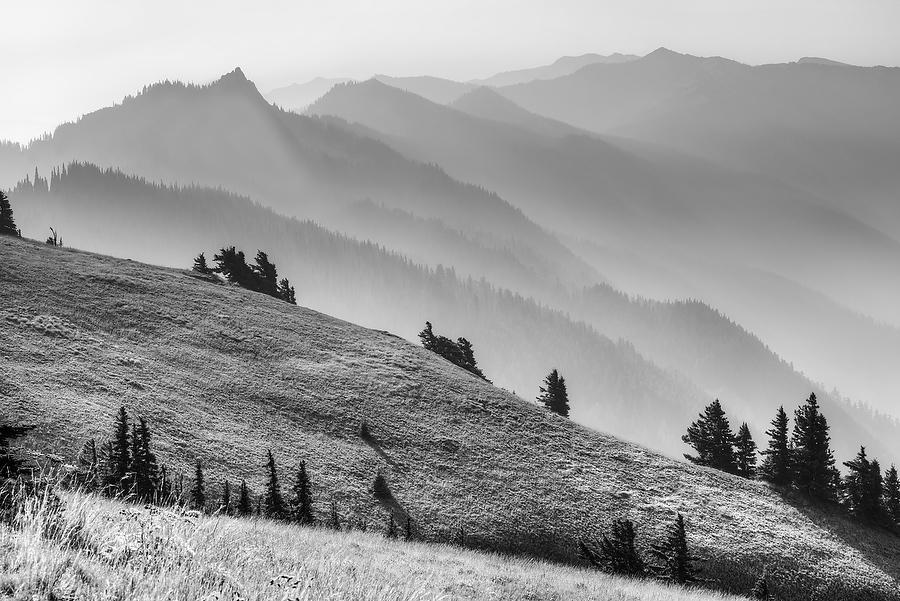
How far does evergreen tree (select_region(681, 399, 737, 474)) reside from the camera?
70000 mm

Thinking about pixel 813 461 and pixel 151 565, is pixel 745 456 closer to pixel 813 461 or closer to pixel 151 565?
pixel 813 461

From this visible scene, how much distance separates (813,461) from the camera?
60031 millimetres

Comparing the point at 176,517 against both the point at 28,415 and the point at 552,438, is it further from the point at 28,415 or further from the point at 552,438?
the point at 552,438

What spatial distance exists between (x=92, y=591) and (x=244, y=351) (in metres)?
62.7

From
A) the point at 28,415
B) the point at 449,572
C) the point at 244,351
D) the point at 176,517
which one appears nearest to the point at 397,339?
the point at 244,351

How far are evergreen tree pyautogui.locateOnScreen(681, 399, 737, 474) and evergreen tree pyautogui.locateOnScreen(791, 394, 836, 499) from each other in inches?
300

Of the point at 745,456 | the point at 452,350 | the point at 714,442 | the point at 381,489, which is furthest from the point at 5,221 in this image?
the point at 745,456

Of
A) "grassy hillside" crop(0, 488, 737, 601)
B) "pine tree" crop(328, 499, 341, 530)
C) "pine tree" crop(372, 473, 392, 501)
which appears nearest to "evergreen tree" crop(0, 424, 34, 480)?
"grassy hillside" crop(0, 488, 737, 601)

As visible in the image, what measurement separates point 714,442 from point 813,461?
11.9 m

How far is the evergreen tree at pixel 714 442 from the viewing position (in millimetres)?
70000

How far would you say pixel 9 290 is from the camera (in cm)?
6512

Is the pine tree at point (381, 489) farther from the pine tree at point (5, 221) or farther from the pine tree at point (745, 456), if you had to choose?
the pine tree at point (5, 221)

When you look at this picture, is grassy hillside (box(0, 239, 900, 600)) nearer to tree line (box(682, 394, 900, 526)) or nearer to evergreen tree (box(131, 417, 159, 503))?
tree line (box(682, 394, 900, 526))

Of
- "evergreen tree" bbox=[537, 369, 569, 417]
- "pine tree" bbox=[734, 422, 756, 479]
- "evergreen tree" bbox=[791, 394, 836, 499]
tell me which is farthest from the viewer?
"evergreen tree" bbox=[537, 369, 569, 417]
